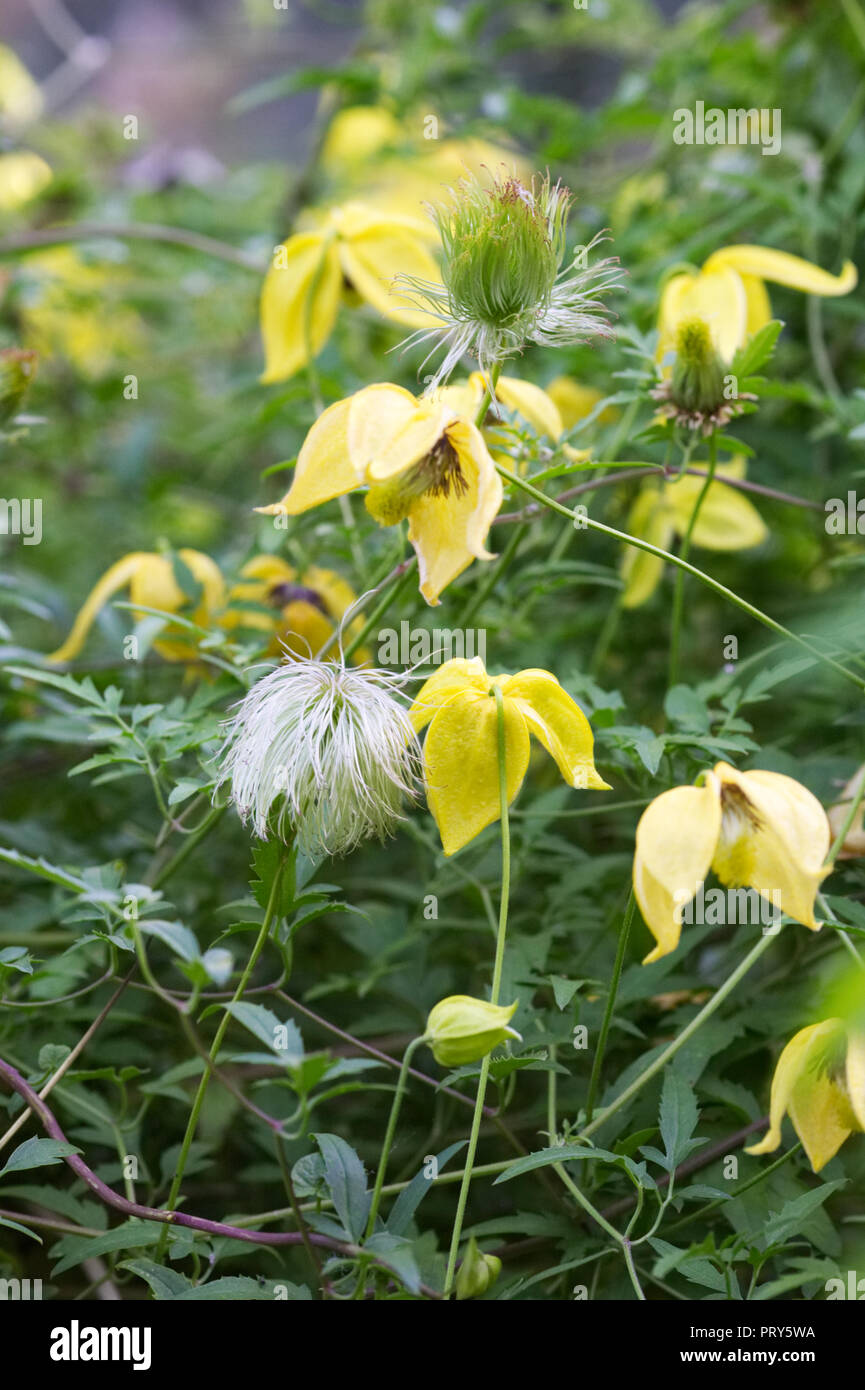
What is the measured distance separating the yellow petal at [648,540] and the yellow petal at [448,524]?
0.88 feet

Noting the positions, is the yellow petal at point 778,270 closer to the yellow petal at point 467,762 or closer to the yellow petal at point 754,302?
the yellow petal at point 754,302

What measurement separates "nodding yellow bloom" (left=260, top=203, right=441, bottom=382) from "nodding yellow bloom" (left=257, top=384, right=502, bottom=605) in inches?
10.8

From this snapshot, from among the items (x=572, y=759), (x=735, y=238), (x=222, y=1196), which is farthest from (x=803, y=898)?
(x=735, y=238)

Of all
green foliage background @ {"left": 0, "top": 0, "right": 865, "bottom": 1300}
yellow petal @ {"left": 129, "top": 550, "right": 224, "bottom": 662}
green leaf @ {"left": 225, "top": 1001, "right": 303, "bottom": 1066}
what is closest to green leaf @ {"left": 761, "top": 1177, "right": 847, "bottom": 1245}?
green foliage background @ {"left": 0, "top": 0, "right": 865, "bottom": 1300}

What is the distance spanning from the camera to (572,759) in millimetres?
542

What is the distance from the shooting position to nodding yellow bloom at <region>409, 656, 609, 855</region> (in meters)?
0.53

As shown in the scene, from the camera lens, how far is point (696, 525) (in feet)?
2.66

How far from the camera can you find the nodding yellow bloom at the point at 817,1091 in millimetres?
504

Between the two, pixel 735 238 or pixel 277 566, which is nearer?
pixel 277 566

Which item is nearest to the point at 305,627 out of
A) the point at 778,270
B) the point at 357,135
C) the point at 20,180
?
the point at 778,270

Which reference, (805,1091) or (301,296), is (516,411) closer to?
(301,296)

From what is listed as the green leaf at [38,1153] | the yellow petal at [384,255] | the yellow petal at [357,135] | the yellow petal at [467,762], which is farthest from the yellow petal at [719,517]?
the yellow petal at [357,135]

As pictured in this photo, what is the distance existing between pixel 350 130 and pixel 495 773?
44.2 inches
